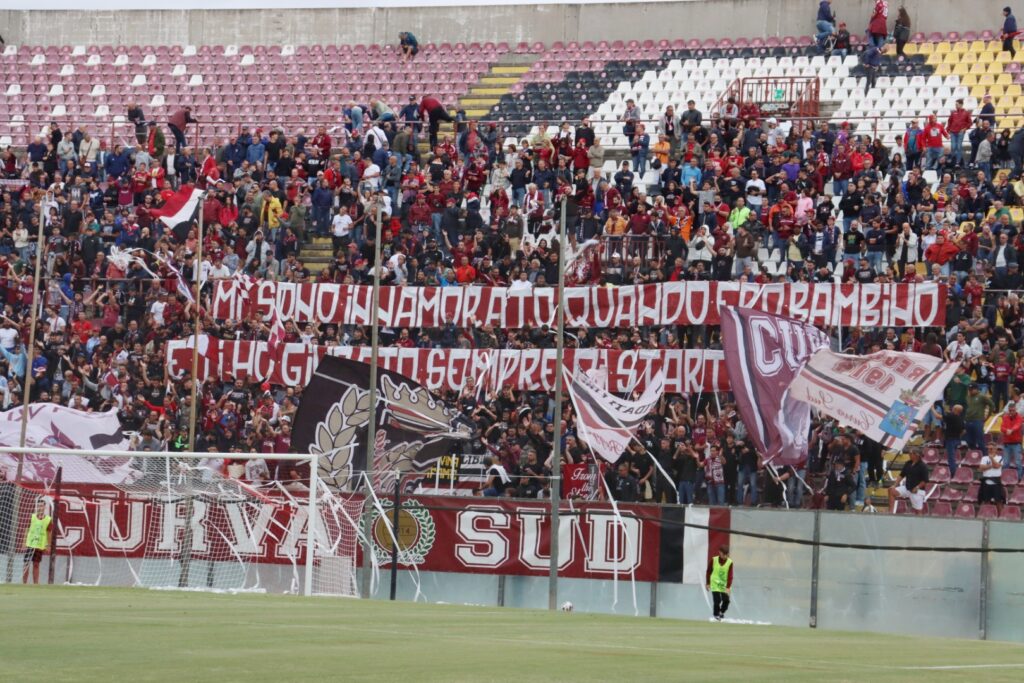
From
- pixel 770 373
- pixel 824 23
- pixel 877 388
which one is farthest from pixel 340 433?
pixel 824 23

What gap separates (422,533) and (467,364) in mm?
4143

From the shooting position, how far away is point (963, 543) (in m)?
23.3

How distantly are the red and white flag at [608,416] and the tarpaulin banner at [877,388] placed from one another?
6.96 feet

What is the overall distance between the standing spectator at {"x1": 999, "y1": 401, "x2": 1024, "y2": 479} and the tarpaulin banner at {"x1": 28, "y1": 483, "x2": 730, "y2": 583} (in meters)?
4.32

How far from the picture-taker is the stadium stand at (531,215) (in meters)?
28.0

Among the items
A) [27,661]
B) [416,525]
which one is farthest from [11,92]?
[27,661]

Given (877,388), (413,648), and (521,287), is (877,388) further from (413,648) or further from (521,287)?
(413,648)

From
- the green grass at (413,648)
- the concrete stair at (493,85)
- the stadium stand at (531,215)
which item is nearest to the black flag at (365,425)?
the stadium stand at (531,215)

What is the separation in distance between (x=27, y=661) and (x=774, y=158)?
2357 cm

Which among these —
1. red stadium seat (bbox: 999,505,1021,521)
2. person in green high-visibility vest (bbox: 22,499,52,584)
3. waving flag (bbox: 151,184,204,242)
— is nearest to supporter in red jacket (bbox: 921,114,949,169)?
red stadium seat (bbox: 999,505,1021,521)

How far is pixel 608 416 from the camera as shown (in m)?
26.1

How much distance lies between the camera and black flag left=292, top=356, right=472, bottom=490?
1059 inches

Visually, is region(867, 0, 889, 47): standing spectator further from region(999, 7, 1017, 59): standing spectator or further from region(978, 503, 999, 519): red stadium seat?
region(978, 503, 999, 519): red stadium seat

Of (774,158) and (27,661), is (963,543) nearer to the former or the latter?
(774,158)
